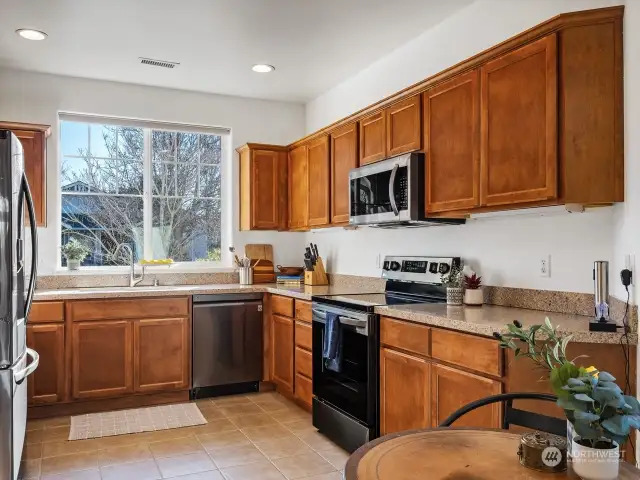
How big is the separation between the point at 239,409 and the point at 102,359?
3.66 feet

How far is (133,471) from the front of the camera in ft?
10.1

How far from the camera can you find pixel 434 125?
3.19m

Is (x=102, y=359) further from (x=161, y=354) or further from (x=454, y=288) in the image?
(x=454, y=288)

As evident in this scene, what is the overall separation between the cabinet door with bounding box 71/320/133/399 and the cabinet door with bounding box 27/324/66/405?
3.6 inches

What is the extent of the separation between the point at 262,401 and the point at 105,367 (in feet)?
4.11

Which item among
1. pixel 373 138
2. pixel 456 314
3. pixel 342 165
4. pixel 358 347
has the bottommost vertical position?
pixel 358 347

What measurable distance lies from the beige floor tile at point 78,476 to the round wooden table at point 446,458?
226 centimetres

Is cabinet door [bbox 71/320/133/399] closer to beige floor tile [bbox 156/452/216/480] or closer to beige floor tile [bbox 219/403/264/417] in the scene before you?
beige floor tile [bbox 219/403/264/417]

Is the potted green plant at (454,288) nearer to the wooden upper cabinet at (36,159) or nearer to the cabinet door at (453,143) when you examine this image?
the cabinet door at (453,143)

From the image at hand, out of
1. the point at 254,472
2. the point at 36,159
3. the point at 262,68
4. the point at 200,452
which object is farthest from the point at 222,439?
the point at 262,68

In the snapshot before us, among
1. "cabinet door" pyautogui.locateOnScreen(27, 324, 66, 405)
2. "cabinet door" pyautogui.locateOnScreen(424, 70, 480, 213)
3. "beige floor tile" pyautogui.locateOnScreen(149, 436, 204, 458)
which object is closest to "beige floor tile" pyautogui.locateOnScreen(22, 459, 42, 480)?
"beige floor tile" pyautogui.locateOnScreen(149, 436, 204, 458)

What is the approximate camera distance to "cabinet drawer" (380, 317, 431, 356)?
279 cm

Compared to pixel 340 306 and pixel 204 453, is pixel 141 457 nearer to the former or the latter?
pixel 204 453

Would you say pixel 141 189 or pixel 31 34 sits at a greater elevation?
pixel 31 34
